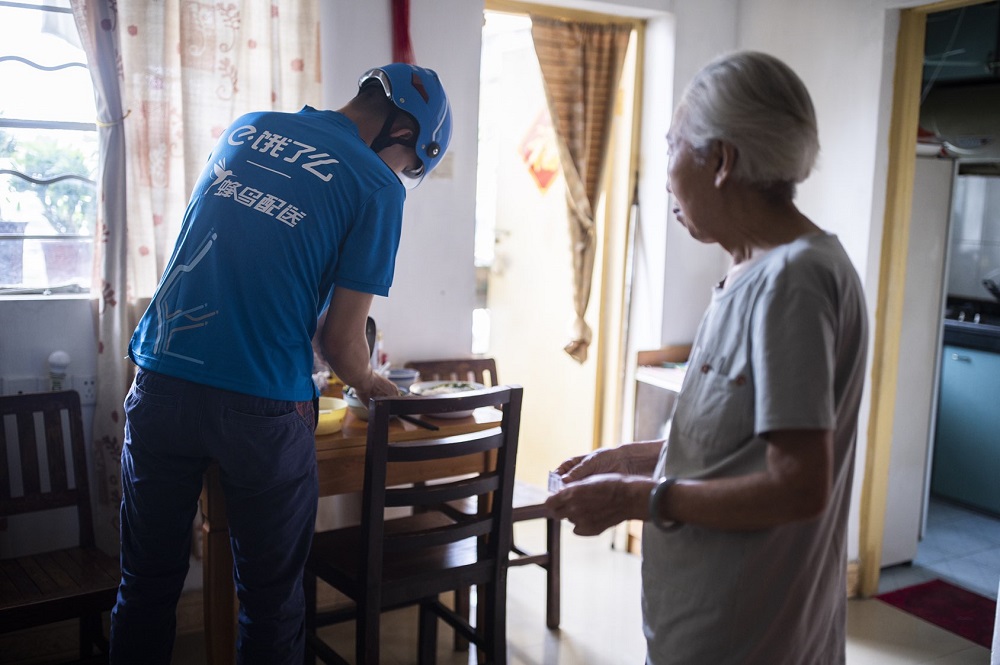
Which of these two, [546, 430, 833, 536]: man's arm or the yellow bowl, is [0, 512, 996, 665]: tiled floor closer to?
the yellow bowl

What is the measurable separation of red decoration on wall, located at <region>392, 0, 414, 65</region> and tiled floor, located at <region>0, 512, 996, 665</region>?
6.13 feet

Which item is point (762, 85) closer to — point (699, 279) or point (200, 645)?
point (200, 645)

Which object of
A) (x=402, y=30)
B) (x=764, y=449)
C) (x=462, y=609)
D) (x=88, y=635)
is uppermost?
(x=402, y=30)

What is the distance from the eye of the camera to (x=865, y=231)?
9.82ft

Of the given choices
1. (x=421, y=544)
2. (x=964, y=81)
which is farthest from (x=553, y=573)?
(x=964, y=81)

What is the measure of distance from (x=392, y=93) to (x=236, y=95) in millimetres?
952

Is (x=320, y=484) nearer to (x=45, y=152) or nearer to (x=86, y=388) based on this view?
(x=86, y=388)

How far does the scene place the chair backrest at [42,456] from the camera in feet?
7.64

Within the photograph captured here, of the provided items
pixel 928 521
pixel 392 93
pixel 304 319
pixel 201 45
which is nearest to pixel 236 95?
pixel 201 45

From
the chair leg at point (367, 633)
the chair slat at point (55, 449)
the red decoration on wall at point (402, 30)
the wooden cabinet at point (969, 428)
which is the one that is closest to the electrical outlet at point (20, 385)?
the chair slat at point (55, 449)

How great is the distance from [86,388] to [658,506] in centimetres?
204

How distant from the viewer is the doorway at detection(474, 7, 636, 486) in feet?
12.0

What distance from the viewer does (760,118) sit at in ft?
3.36

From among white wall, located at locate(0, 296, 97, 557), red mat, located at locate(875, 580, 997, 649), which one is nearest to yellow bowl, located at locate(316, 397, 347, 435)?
white wall, located at locate(0, 296, 97, 557)
